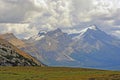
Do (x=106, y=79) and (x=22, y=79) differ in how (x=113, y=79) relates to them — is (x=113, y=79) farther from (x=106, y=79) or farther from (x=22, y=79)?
(x=22, y=79)

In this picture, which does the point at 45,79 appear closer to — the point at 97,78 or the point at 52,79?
the point at 52,79

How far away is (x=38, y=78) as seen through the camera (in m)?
132

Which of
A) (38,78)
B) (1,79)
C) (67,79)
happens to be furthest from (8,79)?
(67,79)

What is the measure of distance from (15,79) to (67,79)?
20.1 metres

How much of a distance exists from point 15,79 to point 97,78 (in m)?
31.9

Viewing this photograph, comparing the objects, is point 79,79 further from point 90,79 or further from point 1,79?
point 1,79

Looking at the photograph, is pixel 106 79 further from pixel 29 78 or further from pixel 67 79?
pixel 29 78

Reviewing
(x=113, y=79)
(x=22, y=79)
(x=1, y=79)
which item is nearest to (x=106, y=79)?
(x=113, y=79)

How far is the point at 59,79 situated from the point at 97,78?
1486cm

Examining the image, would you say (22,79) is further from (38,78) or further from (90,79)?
(90,79)

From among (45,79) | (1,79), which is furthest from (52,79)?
(1,79)

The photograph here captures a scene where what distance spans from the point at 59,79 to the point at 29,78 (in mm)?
12699

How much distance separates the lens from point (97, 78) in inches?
5054

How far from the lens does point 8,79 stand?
12688 cm
